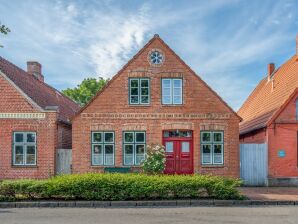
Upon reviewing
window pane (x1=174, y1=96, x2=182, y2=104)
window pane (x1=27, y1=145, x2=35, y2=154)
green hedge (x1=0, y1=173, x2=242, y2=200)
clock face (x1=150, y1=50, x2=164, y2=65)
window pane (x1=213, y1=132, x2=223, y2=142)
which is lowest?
green hedge (x1=0, y1=173, x2=242, y2=200)

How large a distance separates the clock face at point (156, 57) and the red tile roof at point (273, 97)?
6.86 metres

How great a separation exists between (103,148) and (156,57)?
5722 mm

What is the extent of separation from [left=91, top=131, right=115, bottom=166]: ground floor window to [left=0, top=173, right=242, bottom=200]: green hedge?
248 inches

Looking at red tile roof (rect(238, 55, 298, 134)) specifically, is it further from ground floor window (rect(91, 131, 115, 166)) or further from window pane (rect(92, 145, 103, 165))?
window pane (rect(92, 145, 103, 165))

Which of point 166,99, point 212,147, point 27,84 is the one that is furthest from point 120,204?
point 27,84

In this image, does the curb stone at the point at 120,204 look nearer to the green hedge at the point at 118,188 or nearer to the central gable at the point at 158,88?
the green hedge at the point at 118,188

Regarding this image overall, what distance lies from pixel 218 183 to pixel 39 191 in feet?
22.1

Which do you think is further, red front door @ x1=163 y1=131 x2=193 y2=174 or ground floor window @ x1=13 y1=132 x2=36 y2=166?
red front door @ x1=163 y1=131 x2=193 y2=174

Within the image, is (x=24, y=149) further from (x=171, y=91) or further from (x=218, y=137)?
(x=218, y=137)

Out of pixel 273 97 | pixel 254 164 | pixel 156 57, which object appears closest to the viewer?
pixel 156 57

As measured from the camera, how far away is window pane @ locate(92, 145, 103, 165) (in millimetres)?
21875

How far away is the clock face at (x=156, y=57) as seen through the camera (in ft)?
72.9

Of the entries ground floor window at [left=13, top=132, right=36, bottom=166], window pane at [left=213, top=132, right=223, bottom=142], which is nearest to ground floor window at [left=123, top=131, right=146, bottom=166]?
window pane at [left=213, top=132, right=223, bottom=142]

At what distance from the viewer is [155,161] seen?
20.7 metres
